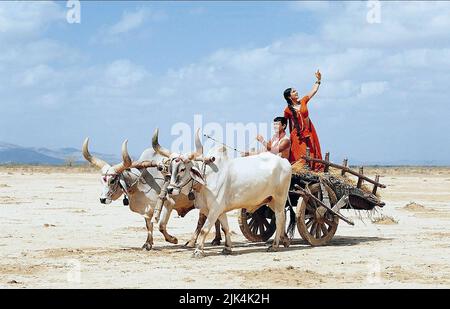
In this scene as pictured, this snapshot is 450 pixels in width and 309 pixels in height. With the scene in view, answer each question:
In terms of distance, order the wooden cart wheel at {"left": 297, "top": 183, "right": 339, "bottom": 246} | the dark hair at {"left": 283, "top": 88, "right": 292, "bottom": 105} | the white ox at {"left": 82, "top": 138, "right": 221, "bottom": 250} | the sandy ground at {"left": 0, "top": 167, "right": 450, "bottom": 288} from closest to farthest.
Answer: the sandy ground at {"left": 0, "top": 167, "right": 450, "bottom": 288} → the white ox at {"left": 82, "top": 138, "right": 221, "bottom": 250} → the wooden cart wheel at {"left": 297, "top": 183, "right": 339, "bottom": 246} → the dark hair at {"left": 283, "top": 88, "right": 292, "bottom": 105}

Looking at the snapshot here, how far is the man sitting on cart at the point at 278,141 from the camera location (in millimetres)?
14438

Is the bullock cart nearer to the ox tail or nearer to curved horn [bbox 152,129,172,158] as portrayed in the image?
the ox tail

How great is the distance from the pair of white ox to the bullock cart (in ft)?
2.01

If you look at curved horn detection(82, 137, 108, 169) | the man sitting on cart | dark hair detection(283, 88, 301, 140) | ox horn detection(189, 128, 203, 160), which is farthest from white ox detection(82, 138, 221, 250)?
dark hair detection(283, 88, 301, 140)

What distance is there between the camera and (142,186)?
1422 centimetres

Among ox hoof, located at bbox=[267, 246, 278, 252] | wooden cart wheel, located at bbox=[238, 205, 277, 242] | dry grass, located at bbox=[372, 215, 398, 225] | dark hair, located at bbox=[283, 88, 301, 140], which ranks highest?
dark hair, located at bbox=[283, 88, 301, 140]

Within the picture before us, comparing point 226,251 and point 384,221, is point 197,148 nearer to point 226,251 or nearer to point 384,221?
point 226,251

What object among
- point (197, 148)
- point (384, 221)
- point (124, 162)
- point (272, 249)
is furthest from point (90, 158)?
point (384, 221)

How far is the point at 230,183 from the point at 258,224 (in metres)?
2.34

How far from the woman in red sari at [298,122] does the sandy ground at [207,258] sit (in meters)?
1.83

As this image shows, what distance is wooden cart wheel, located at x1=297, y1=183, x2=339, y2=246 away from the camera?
1416cm

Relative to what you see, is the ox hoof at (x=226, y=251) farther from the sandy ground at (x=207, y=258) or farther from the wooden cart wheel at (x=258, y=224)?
the wooden cart wheel at (x=258, y=224)

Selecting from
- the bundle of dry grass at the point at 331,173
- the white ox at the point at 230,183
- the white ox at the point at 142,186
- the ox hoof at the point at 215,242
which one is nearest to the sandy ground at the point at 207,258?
Answer: the ox hoof at the point at 215,242

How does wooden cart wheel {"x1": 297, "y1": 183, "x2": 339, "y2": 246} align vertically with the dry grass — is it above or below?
above
